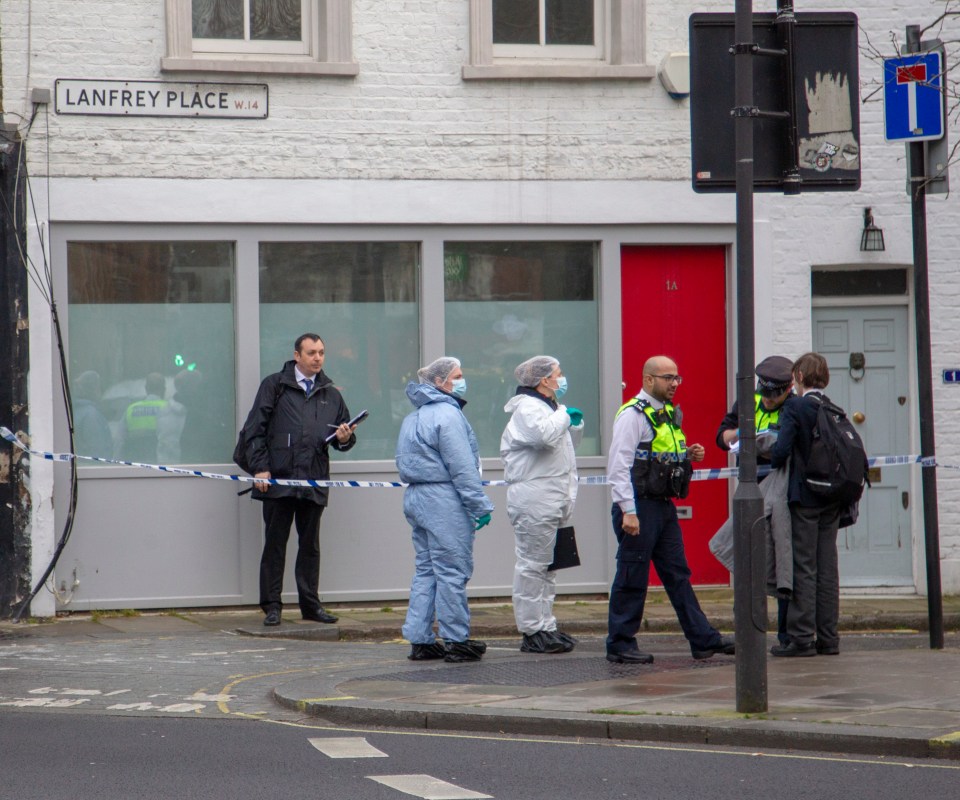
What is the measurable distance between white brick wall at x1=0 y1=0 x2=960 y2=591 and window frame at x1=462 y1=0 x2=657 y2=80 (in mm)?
112

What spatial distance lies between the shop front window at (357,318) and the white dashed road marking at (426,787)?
643 centimetres

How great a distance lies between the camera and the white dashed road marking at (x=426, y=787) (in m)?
6.27

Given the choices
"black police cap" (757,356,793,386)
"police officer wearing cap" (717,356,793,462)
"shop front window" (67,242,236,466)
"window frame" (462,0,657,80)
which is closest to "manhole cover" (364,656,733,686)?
"police officer wearing cap" (717,356,793,462)

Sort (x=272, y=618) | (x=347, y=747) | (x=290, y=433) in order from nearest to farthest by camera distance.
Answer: (x=347, y=747)
(x=272, y=618)
(x=290, y=433)

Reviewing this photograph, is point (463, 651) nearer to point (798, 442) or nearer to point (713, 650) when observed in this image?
point (713, 650)

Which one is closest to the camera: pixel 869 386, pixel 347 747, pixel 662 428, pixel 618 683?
pixel 347 747

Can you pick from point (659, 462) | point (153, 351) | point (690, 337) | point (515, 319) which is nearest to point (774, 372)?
point (659, 462)

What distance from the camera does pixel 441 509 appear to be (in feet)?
32.4

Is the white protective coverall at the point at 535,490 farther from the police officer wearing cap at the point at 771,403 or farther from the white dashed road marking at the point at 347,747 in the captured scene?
the white dashed road marking at the point at 347,747

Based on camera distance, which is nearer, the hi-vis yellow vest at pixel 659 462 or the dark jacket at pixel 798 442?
the hi-vis yellow vest at pixel 659 462

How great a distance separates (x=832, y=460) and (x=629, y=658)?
5.79ft

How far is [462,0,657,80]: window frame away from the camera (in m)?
12.9

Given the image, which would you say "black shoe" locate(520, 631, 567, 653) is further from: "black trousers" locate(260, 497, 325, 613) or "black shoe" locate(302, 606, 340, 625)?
"black trousers" locate(260, 497, 325, 613)

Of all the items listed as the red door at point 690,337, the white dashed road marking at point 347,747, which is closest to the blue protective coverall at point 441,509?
the white dashed road marking at point 347,747
